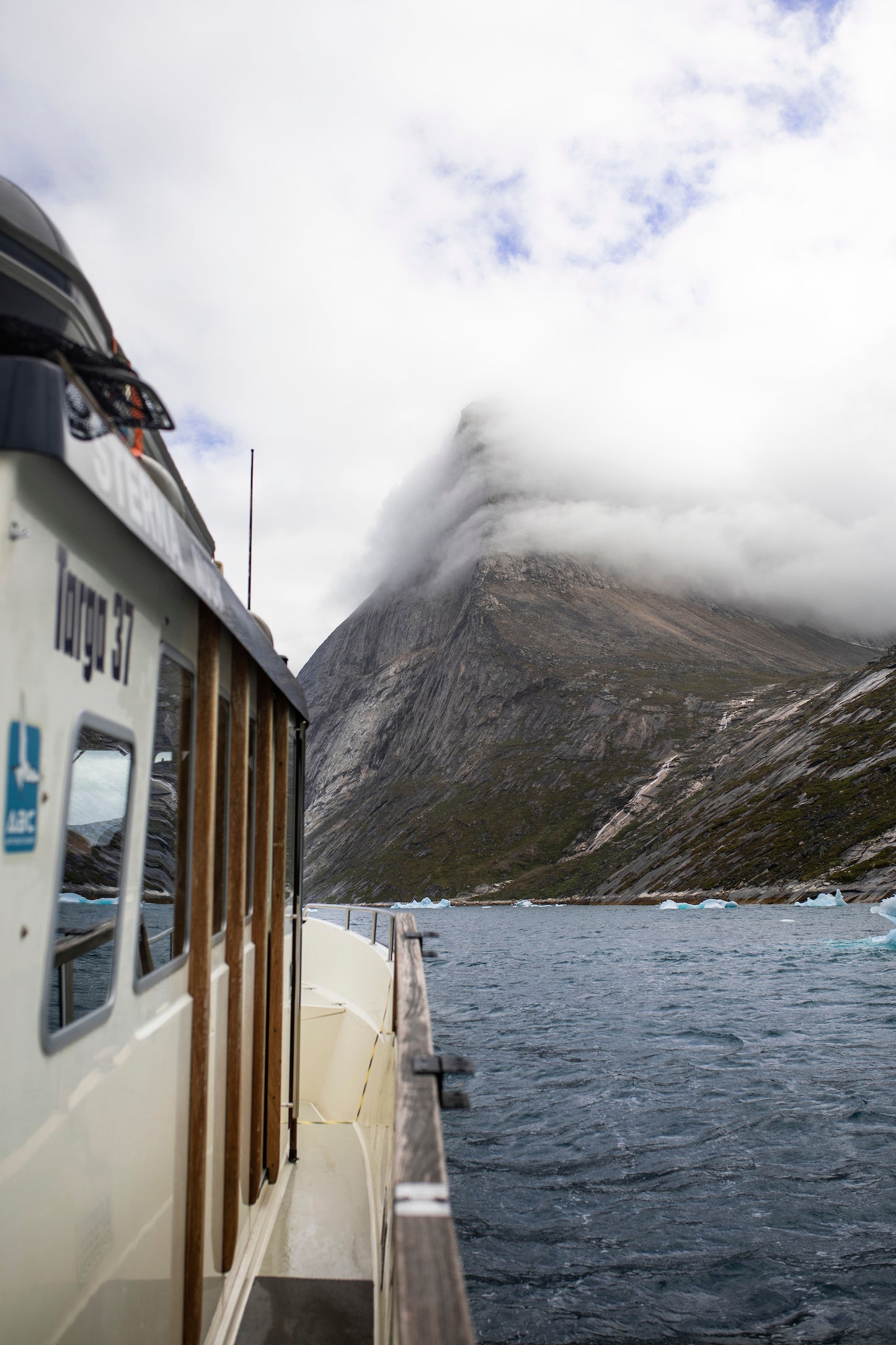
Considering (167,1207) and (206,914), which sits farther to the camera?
(206,914)

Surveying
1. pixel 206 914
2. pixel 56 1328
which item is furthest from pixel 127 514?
pixel 56 1328

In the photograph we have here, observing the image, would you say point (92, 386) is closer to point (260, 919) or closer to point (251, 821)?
point (251, 821)

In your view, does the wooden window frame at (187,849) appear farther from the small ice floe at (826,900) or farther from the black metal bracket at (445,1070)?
the small ice floe at (826,900)

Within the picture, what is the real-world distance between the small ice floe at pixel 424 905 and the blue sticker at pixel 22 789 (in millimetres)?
122030

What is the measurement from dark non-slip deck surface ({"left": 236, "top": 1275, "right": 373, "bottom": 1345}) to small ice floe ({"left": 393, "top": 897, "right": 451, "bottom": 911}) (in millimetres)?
118143

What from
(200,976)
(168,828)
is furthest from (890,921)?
(168,828)

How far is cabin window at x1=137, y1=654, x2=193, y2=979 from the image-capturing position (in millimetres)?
3953

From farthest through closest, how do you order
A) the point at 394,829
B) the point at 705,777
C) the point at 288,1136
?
the point at 394,829 → the point at 705,777 → the point at 288,1136

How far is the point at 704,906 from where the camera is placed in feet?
274

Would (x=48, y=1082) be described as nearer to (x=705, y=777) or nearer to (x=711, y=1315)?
(x=711, y=1315)

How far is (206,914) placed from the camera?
14.5 feet

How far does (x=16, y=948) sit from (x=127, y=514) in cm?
150

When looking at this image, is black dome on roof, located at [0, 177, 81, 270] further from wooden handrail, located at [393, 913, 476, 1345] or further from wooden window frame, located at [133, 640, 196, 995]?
wooden handrail, located at [393, 913, 476, 1345]

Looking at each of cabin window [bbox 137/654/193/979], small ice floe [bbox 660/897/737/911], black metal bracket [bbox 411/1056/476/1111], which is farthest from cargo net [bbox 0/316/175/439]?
small ice floe [bbox 660/897/737/911]
